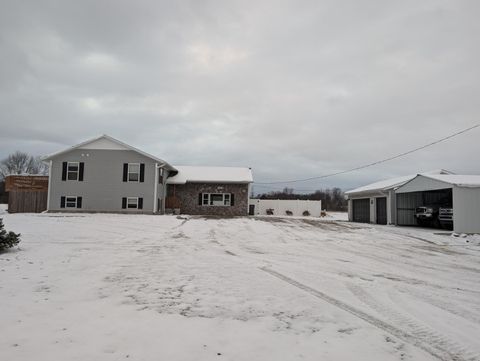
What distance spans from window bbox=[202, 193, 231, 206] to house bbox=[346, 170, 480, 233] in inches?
434

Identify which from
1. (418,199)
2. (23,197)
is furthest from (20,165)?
(418,199)

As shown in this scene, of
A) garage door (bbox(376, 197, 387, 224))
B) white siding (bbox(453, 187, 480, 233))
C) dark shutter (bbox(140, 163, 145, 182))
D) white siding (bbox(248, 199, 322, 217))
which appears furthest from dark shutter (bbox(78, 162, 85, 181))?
white siding (bbox(453, 187, 480, 233))

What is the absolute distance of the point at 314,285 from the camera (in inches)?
258

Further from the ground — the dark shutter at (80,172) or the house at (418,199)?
the dark shutter at (80,172)

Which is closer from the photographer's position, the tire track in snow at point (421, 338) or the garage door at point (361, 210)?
the tire track in snow at point (421, 338)

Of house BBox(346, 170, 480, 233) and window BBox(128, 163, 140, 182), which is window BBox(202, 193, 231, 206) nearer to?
window BBox(128, 163, 140, 182)

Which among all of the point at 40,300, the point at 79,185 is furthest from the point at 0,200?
the point at 40,300

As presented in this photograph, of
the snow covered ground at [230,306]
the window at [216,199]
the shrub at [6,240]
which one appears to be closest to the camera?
the snow covered ground at [230,306]

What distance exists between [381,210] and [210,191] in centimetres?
1442

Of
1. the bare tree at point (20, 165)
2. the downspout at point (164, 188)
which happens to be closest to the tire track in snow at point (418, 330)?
the downspout at point (164, 188)

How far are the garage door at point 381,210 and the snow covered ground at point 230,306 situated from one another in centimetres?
1893

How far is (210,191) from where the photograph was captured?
33.3 meters

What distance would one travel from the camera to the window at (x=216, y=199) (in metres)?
33.3

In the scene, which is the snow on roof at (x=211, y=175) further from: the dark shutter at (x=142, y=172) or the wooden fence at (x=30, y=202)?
the wooden fence at (x=30, y=202)
